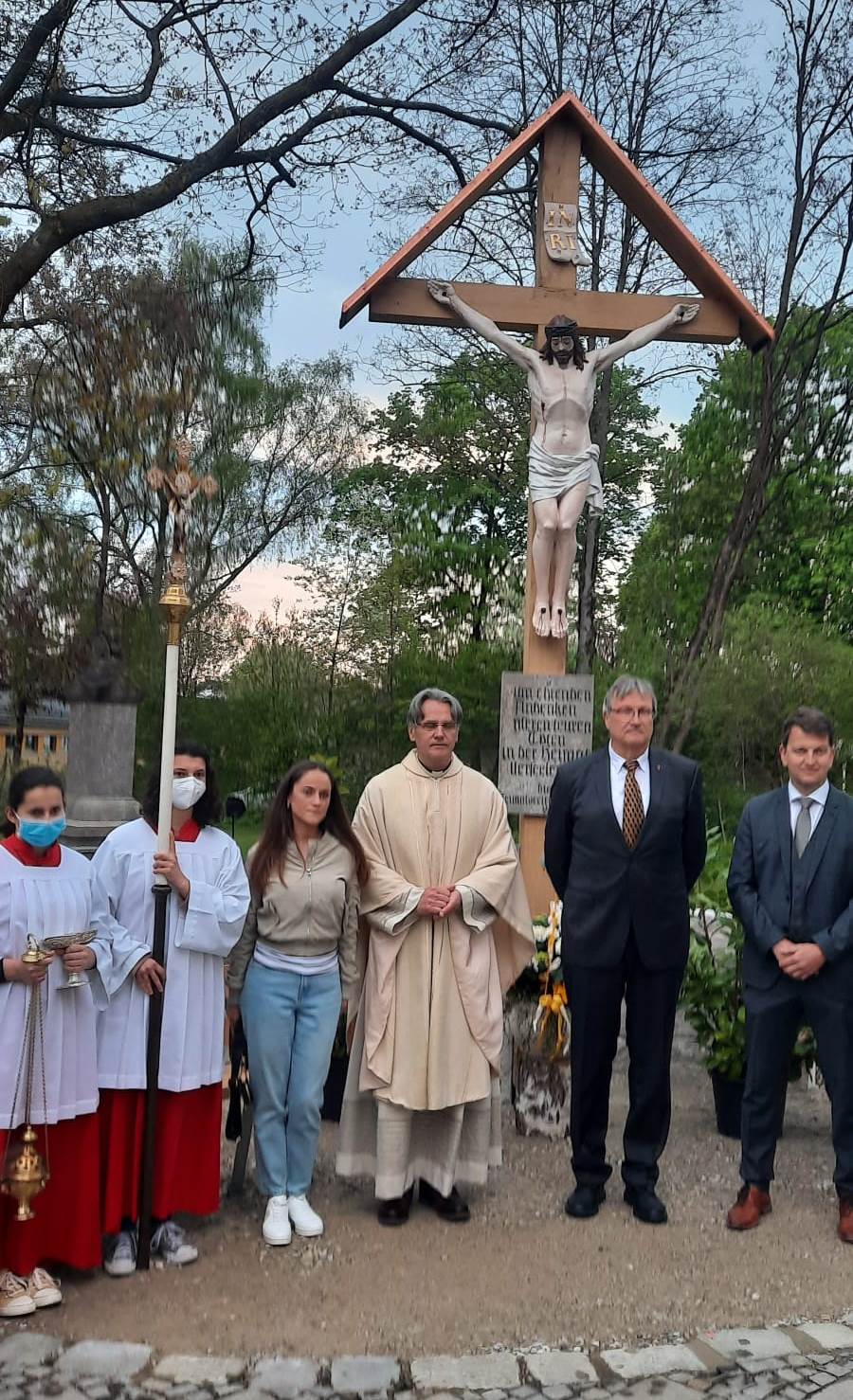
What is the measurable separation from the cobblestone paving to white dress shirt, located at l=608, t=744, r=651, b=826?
1763 mm

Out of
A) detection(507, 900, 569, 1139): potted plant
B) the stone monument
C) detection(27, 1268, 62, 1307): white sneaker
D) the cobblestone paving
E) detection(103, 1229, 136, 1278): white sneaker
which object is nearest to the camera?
the cobblestone paving

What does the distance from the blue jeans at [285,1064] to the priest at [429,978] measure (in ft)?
0.75

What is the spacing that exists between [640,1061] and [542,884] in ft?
7.35

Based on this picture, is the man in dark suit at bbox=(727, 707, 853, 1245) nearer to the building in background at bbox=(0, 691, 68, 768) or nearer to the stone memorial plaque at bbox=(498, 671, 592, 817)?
the stone memorial plaque at bbox=(498, 671, 592, 817)

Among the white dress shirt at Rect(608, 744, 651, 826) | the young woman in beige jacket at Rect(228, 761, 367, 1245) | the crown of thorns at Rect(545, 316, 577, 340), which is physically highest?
the crown of thorns at Rect(545, 316, 577, 340)

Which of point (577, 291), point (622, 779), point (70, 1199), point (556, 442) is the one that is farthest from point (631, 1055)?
point (577, 291)

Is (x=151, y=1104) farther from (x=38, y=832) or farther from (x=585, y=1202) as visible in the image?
(x=585, y=1202)

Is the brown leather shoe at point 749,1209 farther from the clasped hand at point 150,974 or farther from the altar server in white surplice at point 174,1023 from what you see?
the clasped hand at point 150,974

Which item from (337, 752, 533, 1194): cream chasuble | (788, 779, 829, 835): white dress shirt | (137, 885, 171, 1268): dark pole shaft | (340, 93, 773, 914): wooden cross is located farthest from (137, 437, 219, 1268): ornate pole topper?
(340, 93, 773, 914): wooden cross

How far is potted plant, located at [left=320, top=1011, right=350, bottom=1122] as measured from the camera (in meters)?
5.43

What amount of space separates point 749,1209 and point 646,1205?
0.36 metres

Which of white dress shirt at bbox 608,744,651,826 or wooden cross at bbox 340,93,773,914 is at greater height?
wooden cross at bbox 340,93,773,914

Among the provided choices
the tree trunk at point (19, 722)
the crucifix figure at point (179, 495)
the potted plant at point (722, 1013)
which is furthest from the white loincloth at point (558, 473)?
the tree trunk at point (19, 722)

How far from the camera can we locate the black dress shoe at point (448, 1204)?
443 cm
